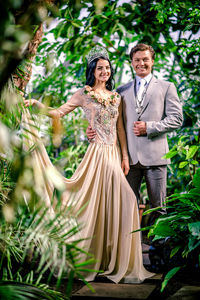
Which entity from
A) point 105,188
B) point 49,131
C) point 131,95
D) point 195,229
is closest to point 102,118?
point 131,95

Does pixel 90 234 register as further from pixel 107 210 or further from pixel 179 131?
pixel 179 131

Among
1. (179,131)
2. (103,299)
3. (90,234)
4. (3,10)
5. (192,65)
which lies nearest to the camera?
(3,10)

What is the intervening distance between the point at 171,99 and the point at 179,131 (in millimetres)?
1242

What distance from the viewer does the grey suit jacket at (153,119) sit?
277cm

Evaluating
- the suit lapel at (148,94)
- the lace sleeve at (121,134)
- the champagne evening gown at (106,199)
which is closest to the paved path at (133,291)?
the champagne evening gown at (106,199)

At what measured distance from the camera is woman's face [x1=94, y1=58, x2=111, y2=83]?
9.06 feet

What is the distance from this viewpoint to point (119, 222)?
2.62 metres

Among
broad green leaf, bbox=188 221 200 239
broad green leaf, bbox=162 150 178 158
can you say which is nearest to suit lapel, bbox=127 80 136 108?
broad green leaf, bbox=162 150 178 158

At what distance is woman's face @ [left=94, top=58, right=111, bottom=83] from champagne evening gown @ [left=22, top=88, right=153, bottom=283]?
0.18m

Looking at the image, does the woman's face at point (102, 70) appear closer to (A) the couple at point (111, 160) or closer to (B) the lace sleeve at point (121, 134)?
(A) the couple at point (111, 160)

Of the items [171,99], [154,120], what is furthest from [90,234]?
[171,99]

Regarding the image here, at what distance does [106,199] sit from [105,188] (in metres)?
0.09

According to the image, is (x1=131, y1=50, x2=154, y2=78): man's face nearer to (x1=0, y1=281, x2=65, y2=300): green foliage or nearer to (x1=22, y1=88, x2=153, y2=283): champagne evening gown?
(x1=22, y1=88, x2=153, y2=283): champagne evening gown

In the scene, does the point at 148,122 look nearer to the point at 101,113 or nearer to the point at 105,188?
the point at 101,113
